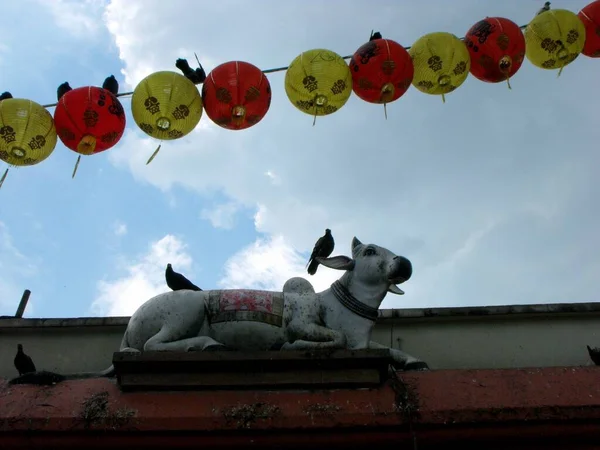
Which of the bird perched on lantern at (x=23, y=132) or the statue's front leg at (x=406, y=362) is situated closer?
the statue's front leg at (x=406, y=362)

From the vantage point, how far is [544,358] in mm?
6004

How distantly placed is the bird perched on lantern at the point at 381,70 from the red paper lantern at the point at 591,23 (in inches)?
95.6

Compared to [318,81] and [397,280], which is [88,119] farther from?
[397,280]

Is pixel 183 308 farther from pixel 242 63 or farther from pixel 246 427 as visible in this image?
pixel 242 63

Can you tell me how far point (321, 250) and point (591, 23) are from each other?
202 inches

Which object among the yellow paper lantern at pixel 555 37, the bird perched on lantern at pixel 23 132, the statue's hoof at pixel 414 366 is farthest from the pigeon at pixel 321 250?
the yellow paper lantern at pixel 555 37

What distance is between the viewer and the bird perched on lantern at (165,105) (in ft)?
25.3

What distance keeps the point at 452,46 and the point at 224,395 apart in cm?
527

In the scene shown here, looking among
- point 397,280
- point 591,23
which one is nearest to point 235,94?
point 397,280

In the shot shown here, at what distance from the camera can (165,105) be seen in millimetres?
7707

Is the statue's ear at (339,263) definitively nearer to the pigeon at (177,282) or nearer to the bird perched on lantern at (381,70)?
the pigeon at (177,282)

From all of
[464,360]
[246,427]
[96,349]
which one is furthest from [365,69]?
[246,427]

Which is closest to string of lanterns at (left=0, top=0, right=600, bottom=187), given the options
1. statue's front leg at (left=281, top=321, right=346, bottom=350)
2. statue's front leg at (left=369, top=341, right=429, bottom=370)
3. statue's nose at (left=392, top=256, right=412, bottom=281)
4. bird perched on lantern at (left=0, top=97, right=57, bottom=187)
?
bird perched on lantern at (left=0, top=97, right=57, bottom=187)

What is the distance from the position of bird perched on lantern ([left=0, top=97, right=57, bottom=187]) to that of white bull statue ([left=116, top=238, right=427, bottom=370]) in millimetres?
3379
